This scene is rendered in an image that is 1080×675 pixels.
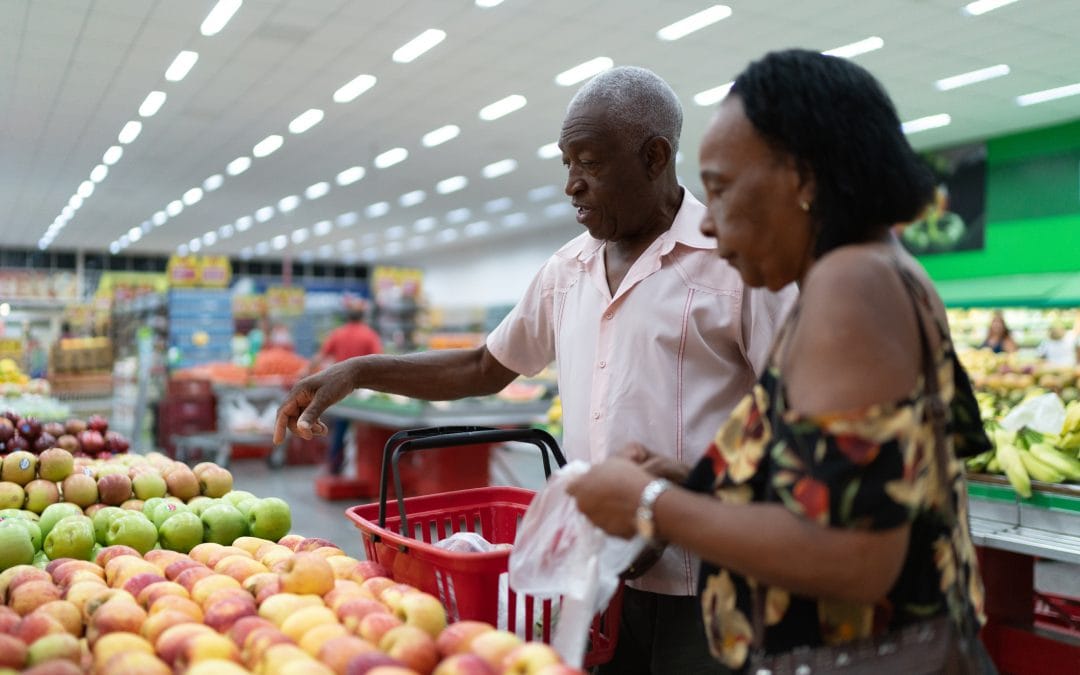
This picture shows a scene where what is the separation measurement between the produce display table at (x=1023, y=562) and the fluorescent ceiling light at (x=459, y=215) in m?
18.2

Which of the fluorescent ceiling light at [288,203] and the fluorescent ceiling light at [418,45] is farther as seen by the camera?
the fluorescent ceiling light at [288,203]

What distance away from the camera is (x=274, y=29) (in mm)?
8727

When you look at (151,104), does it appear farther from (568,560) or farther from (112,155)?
(568,560)

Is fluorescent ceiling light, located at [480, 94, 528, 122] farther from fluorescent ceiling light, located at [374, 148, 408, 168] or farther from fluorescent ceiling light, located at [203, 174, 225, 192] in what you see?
fluorescent ceiling light, located at [203, 174, 225, 192]

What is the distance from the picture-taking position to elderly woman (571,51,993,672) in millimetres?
955

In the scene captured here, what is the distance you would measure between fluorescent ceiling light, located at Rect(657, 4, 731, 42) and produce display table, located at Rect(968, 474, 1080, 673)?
19.3 ft

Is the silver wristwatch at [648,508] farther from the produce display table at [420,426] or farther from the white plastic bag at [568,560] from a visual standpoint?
the produce display table at [420,426]

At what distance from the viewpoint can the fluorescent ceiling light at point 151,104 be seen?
11.0 metres

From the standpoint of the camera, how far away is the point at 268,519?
2.17m

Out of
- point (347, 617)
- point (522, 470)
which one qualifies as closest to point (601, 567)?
point (347, 617)

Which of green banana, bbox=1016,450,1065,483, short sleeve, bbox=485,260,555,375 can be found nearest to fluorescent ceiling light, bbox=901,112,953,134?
green banana, bbox=1016,450,1065,483

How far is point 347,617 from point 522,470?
8.62 m

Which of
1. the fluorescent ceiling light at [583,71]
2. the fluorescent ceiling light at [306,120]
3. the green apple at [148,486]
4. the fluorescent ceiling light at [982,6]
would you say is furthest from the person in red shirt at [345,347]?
the fluorescent ceiling light at [982,6]

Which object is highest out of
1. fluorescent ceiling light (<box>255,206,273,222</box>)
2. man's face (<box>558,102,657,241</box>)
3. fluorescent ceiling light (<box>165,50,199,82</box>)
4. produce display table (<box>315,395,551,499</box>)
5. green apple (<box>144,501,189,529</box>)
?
fluorescent ceiling light (<box>165,50,199,82</box>)
